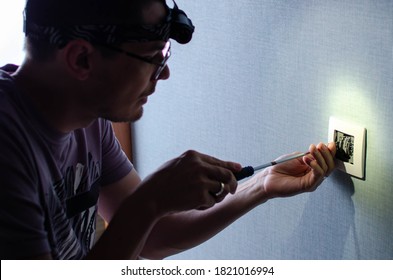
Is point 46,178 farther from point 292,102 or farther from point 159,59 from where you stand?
point 292,102

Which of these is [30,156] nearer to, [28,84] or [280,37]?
[28,84]

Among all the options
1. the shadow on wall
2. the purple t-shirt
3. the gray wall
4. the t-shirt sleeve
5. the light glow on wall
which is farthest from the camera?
the light glow on wall

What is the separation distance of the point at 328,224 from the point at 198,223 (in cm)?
26

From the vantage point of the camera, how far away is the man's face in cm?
104

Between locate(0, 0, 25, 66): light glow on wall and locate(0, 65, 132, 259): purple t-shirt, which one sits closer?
locate(0, 65, 132, 259): purple t-shirt

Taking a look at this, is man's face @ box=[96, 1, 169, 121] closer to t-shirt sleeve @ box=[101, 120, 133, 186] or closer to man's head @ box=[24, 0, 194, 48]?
man's head @ box=[24, 0, 194, 48]

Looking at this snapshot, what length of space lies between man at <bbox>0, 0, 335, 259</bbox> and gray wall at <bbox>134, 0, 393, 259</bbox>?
0.30 ft

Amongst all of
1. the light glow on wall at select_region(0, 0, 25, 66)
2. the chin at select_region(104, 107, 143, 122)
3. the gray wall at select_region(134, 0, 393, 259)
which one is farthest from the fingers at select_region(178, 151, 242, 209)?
the light glow on wall at select_region(0, 0, 25, 66)

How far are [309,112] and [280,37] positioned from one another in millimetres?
159

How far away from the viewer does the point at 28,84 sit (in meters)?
1.06

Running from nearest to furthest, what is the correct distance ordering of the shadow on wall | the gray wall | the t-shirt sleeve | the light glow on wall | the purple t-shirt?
1. the purple t-shirt
2. the gray wall
3. the shadow on wall
4. the t-shirt sleeve
5. the light glow on wall

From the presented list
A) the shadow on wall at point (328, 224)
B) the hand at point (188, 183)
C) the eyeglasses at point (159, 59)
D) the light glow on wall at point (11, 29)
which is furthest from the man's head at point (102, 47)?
the light glow on wall at point (11, 29)

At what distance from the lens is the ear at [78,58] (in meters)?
1.01
